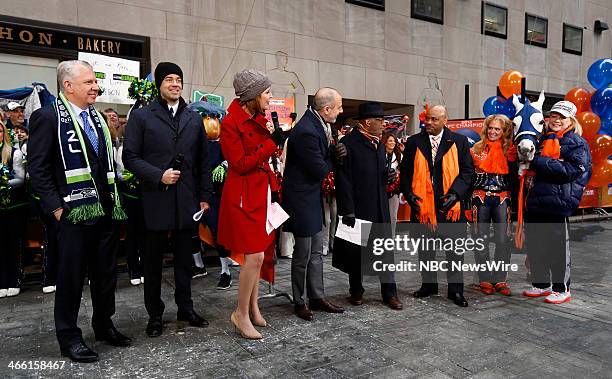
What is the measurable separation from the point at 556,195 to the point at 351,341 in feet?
8.69

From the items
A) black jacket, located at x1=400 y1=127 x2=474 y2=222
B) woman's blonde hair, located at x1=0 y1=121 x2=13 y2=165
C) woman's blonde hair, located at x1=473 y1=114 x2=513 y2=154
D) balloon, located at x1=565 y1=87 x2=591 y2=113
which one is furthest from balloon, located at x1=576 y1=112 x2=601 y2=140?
woman's blonde hair, located at x1=0 y1=121 x2=13 y2=165

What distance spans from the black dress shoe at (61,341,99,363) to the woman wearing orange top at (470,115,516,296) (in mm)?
3930

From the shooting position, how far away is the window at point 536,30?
49.6 feet

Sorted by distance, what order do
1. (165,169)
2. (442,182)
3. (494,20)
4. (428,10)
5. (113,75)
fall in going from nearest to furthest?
1. (165,169)
2. (442,182)
3. (113,75)
4. (428,10)
5. (494,20)

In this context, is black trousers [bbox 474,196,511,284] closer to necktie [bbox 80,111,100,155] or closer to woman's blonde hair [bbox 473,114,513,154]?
woman's blonde hair [bbox 473,114,513,154]

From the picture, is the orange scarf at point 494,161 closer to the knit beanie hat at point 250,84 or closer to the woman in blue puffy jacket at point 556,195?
the woman in blue puffy jacket at point 556,195

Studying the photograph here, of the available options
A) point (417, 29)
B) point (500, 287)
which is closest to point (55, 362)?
point (500, 287)

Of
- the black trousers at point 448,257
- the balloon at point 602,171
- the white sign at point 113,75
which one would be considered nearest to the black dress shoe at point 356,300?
the black trousers at point 448,257

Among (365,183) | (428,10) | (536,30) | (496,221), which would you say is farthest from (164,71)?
(536,30)

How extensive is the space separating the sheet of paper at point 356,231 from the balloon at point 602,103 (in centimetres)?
732

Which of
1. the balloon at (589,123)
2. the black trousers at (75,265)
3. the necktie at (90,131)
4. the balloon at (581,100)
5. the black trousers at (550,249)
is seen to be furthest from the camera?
the balloon at (581,100)

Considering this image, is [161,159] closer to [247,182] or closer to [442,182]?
[247,182]

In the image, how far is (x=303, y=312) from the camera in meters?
4.27

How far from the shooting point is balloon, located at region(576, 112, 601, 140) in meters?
9.10
